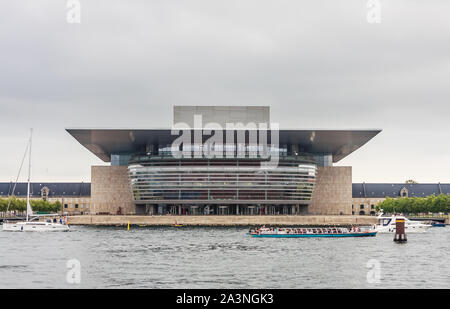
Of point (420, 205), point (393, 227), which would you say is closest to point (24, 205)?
point (420, 205)

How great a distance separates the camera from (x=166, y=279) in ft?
120

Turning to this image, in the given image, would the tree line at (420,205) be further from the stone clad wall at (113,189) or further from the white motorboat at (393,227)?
the stone clad wall at (113,189)

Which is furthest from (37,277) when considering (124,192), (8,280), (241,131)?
(124,192)

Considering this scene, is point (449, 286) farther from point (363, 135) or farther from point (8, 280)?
point (363, 135)

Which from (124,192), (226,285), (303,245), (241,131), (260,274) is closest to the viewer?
(226,285)

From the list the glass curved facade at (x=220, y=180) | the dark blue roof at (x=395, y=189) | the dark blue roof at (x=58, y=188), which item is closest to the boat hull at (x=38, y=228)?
the glass curved facade at (x=220, y=180)

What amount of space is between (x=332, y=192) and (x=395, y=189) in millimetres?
54479

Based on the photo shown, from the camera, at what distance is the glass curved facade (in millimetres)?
105562

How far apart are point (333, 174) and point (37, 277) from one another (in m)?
85.4

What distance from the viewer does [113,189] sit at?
117375 mm

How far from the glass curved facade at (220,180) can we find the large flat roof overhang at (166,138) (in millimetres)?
3012

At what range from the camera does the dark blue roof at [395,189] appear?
165750 mm

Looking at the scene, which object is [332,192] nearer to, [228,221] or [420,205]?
[420,205]
